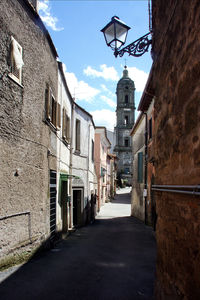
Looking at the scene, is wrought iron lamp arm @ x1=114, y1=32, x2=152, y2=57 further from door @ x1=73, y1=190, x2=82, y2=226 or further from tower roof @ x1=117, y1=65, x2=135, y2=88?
tower roof @ x1=117, y1=65, x2=135, y2=88

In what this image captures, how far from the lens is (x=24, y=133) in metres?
6.94

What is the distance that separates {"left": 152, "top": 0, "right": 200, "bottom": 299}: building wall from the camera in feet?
9.70

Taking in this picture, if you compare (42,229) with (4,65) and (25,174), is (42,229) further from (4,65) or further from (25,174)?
(4,65)

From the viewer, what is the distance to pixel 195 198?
2889mm

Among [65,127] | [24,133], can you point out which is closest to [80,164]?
[65,127]

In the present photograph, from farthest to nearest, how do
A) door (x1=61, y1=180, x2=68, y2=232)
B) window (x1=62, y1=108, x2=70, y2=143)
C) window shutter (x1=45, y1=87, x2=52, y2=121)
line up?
door (x1=61, y1=180, x2=68, y2=232), window (x1=62, y1=108, x2=70, y2=143), window shutter (x1=45, y1=87, x2=52, y2=121)

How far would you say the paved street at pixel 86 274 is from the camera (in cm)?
535

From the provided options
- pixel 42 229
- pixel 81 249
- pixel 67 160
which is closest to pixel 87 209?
pixel 67 160

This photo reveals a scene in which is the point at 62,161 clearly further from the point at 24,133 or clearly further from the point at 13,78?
the point at 13,78

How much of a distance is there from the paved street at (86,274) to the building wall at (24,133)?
0.74 m

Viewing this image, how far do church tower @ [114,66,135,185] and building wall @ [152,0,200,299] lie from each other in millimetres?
52359

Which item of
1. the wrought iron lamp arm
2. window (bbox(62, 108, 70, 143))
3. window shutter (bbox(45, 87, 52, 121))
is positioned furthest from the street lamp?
window (bbox(62, 108, 70, 143))

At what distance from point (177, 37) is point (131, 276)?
5.33 m

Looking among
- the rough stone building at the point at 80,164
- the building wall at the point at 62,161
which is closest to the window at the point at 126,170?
the rough stone building at the point at 80,164
